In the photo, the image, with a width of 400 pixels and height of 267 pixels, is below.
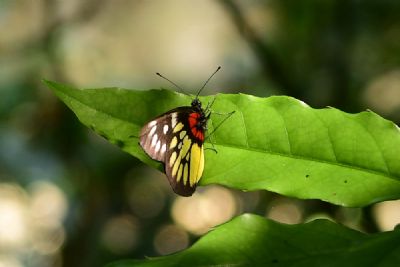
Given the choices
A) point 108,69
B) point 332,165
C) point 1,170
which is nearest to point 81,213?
point 1,170

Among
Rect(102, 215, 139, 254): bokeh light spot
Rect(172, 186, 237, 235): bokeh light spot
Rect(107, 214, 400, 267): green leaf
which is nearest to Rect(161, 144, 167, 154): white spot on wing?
Rect(107, 214, 400, 267): green leaf

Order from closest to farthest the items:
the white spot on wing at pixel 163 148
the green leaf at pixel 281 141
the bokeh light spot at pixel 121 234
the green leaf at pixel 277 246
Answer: the green leaf at pixel 277 246
the green leaf at pixel 281 141
the white spot on wing at pixel 163 148
the bokeh light spot at pixel 121 234

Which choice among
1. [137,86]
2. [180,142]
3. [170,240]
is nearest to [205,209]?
[170,240]

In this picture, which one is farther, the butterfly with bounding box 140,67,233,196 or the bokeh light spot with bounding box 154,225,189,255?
the bokeh light spot with bounding box 154,225,189,255

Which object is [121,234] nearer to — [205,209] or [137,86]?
[205,209]

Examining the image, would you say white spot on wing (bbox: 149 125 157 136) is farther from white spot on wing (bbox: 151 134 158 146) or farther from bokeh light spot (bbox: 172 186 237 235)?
bokeh light spot (bbox: 172 186 237 235)

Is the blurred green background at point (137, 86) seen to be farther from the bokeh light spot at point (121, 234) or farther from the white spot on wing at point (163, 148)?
the white spot on wing at point (163, 148)

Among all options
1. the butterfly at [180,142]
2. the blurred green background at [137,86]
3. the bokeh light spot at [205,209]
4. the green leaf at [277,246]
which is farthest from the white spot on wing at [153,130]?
the bokeh light spot at [205,209]
